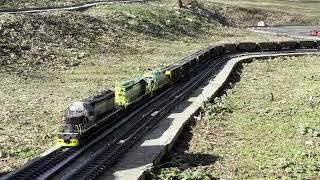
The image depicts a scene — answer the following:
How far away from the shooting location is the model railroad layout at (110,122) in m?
20.4

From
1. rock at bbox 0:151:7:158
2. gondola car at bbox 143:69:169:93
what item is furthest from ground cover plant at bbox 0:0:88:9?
rock at bbox 0:151:7:158

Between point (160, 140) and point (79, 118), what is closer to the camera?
point (79, 118)

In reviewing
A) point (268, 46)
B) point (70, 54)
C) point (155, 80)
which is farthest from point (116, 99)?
point (268, 46)

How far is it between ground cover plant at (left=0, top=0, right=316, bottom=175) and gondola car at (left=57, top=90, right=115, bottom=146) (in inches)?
65.7

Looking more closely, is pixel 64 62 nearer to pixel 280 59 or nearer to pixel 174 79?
pixel 174 79

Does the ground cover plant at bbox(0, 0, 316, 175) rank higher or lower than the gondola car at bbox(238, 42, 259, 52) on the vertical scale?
higher

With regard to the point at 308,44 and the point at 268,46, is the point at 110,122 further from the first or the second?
the point at 308,44

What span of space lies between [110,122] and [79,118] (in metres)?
4.60

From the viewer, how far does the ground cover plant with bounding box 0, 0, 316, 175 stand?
2855 cm

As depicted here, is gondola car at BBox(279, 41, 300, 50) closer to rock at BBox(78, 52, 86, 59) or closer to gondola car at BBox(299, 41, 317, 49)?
gondola car at BBox(299, 41, 317, 49)

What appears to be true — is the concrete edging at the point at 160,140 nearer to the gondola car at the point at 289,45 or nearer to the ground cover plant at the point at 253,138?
the ground cover plant at the point at 253,138

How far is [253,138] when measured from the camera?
2609cm

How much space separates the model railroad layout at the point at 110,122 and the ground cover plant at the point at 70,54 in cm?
190

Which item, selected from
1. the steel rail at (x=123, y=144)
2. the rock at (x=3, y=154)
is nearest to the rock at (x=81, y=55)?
the steel rail at (x=123, y=144)
